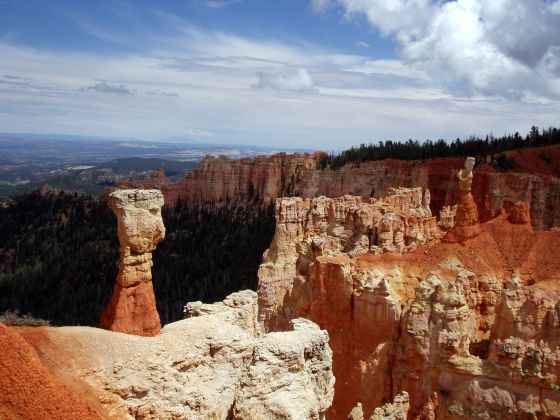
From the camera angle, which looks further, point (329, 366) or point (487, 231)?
point (487, 231)

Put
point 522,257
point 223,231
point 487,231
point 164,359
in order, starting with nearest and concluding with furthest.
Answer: point 164,359
point 522,257
point 487,231
point 223,231

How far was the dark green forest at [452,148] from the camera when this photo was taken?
57.3 metres

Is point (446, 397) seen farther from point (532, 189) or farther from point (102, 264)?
point (102, 264)

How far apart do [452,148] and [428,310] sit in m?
43.6

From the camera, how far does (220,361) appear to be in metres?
10.1

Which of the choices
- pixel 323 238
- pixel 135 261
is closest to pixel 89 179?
pixel 323 238

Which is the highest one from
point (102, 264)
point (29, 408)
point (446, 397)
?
point (29, 408)

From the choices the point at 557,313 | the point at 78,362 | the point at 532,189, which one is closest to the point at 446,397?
the point at 557,313

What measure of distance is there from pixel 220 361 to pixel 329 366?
7.87 feet

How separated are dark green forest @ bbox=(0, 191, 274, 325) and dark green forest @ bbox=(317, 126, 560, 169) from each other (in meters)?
14.6

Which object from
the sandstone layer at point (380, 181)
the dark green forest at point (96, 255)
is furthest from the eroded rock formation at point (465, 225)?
the dark green forest at point (96, 255)

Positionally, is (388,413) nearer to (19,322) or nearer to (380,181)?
(19,322)

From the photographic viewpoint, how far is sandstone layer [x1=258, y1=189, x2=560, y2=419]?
1922 centimetres

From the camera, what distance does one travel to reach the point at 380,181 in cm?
5391
